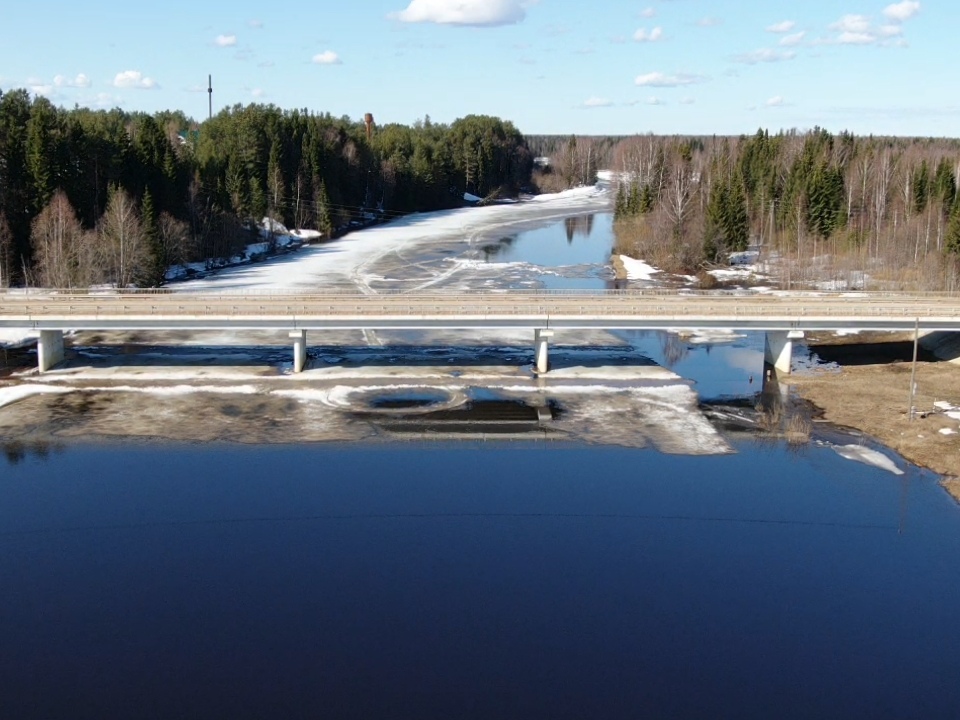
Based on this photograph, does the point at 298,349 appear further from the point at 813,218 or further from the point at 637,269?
the point at 813,218

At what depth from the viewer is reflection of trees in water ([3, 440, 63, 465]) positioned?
3575 centimetres

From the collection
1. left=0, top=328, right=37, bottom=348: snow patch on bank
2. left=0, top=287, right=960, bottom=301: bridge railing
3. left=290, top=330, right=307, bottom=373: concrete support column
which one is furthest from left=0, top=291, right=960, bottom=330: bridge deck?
left=0, top=328, right=37, bottom=348: snow patch on bank

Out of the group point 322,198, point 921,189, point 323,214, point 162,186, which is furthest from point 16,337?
point 921,189

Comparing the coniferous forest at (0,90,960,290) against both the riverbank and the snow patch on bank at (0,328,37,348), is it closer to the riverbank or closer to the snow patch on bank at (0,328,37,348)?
the snow patch on bank at (0,328,37,348)

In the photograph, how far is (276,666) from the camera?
22391mm

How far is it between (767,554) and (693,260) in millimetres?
62906

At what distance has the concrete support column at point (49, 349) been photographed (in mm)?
47625

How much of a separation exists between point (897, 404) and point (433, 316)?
2205cm

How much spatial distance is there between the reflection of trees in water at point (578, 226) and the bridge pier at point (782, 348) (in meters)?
64.7

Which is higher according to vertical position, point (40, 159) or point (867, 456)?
point (40, 159)

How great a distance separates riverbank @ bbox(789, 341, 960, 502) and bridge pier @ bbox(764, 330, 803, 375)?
90cm

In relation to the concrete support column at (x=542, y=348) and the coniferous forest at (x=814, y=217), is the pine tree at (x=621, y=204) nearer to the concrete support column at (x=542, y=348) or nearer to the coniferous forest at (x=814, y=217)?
the coniferous forest at (x=814, y=217)

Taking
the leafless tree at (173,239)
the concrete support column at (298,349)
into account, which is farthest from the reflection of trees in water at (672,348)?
the leafless tree at (173,239)

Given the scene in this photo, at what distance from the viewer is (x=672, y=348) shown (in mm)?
56312
